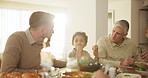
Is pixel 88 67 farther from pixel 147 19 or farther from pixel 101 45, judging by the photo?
pixel 147 19

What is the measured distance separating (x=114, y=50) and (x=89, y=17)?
1281 millimetres

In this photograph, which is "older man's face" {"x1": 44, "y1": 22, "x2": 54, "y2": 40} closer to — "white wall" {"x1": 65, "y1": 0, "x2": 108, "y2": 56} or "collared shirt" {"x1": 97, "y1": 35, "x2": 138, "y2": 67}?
"collared shirt" {"x1": 97, "y1": 35, "x2": 138, "y2": 67}

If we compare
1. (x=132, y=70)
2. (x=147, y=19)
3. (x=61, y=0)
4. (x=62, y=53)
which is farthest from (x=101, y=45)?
(x=62, y=53)

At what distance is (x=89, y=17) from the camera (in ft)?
12.0

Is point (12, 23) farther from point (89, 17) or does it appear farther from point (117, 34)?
point (117, 34)

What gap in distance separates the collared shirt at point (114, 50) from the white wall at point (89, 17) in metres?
1.02

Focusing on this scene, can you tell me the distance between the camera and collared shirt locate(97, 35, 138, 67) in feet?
8.07

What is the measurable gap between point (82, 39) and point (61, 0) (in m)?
3.52

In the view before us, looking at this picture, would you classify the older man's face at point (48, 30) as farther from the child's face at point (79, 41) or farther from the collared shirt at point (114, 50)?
the collared shirt at point (114, 50)

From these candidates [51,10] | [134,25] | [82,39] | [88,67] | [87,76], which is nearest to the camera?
[87,76]

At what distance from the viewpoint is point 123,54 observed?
2510 millimetres

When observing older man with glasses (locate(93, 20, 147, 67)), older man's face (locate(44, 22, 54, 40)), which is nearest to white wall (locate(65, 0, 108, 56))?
older man with glasses (locate(93, 20, 147, 67))

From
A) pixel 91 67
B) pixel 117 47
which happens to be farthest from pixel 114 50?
pixel 91 67

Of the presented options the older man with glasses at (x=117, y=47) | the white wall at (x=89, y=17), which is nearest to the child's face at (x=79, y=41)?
the older man with glasses at (x=117, y=47)
